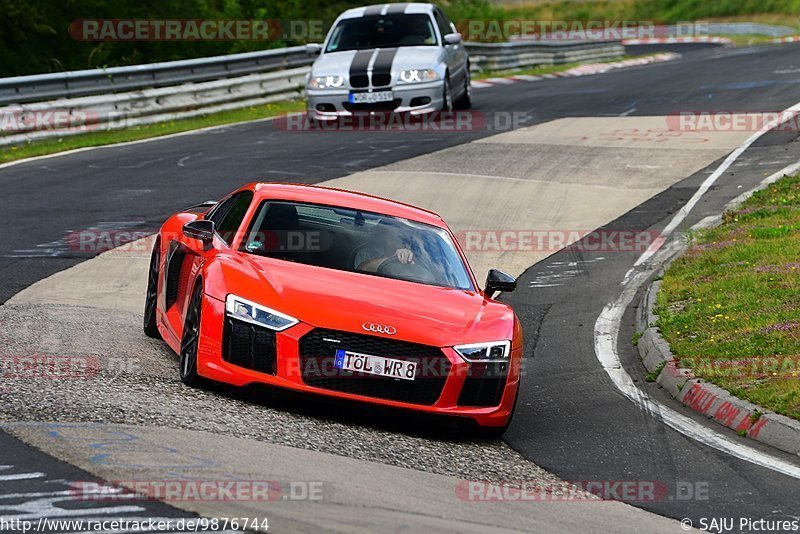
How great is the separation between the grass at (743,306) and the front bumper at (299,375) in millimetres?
1866

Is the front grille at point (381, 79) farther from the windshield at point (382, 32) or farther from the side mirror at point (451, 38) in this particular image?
the side mirror at point (451, 38)

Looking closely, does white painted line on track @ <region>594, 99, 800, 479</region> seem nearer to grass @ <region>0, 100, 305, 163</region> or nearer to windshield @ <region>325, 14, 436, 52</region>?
windshield @ <region>325, 14, 436, 52</region>

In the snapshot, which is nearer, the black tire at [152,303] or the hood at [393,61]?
the black tire at [152,303]

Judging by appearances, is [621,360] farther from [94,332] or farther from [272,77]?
[272,77]

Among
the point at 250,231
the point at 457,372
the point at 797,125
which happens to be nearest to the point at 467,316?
the point at 457,372

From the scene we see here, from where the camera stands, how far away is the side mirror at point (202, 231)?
905 cm

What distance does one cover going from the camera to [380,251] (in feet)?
29.8

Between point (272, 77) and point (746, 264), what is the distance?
1805 centimetres

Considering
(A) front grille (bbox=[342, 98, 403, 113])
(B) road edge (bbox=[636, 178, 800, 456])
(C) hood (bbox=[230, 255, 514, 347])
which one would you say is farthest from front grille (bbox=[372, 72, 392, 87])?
(C) hood (bbox=[230, 255, 514, 347])

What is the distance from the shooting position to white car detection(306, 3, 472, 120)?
2336 cm

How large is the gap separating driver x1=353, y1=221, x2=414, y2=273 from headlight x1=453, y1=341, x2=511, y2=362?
109cm

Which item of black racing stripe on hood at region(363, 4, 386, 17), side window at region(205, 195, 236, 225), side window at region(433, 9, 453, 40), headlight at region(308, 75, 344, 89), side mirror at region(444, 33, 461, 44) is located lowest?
headlight at region(308, 75, 344, 89)

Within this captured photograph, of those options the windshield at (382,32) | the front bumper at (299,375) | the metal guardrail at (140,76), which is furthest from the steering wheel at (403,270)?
the windshield at (382,32)

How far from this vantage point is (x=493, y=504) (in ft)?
21.7
